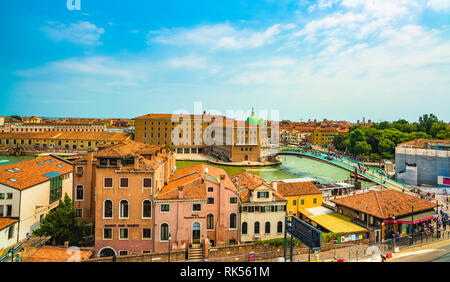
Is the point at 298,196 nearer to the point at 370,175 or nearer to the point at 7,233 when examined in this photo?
the point at 7,233

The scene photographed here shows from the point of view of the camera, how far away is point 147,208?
41.2ft

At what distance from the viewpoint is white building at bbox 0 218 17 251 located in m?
11.6

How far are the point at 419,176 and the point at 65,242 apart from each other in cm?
3379

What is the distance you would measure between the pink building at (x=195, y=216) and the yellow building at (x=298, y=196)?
176 inches

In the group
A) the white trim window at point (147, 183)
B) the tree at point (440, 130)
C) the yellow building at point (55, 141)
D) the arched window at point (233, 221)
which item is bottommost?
the arched window at point (233, 221)

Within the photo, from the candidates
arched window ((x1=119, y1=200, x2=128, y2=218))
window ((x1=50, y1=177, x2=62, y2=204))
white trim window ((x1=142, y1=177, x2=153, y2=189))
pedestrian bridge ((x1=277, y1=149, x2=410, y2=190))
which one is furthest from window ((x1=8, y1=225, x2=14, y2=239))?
pedestrian bridge ((x1=277, y1=149, x2=410, y2=190))

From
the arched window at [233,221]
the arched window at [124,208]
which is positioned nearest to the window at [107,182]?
the arched window at [124,208]

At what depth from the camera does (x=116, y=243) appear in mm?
12398

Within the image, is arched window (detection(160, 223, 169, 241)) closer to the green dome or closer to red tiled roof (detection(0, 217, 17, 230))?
red tiled roof (detection(0, 217, 17, 230))

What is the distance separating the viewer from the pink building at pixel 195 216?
12.4m

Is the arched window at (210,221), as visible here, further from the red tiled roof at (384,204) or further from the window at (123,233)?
the red tiled roof at (384,204)
